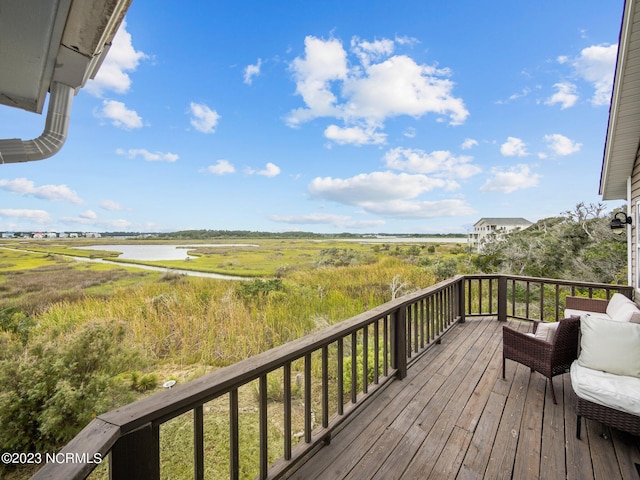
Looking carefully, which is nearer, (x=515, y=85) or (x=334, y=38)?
(x=334, y=38)

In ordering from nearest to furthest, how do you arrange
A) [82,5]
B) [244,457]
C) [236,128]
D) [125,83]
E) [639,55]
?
[82,5] → [244,457] → [639,55] → [125,83] → [236,128]

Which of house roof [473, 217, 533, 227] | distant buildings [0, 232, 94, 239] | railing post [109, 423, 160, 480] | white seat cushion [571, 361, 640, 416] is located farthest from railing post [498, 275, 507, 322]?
house roof [473, 217, 533, 227]

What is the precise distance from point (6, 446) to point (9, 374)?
0.59 metres

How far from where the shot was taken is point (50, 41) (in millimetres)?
1577

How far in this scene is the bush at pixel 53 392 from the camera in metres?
2.33

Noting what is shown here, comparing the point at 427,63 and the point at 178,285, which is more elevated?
the point at 427,63

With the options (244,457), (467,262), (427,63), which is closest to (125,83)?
(244,457)

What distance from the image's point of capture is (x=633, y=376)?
2035mm

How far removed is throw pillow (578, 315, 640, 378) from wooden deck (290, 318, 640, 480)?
18.6 inches

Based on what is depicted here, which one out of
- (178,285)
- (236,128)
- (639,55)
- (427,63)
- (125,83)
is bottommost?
(178,285)

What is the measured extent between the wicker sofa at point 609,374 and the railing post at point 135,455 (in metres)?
2.79

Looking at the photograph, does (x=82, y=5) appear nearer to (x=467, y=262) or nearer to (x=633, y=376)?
(x=633, y=376)

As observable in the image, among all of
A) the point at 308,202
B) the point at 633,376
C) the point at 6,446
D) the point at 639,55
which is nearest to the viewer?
the point at 633,376

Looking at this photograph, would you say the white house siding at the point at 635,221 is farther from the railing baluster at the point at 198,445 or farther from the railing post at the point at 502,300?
the railing baluster at the point at 198,445
